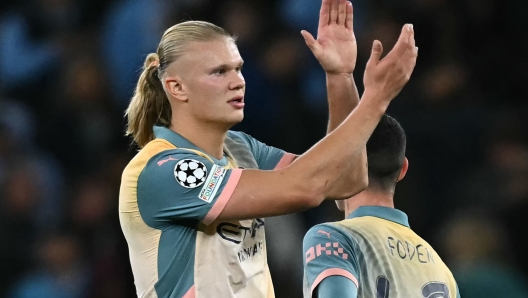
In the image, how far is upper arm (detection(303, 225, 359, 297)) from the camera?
2.50 metres

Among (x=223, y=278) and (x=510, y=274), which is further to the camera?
(x=510, y=274)

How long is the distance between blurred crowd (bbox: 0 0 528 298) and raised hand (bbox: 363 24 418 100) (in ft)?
7.83

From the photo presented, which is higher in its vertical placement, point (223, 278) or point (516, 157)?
point (223, 278)

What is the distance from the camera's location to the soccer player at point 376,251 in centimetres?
253

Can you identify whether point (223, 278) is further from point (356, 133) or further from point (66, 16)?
point (66, 16)

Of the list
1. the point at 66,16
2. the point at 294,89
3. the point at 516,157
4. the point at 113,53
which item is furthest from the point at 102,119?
the point at 516,157

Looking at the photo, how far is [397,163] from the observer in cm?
291

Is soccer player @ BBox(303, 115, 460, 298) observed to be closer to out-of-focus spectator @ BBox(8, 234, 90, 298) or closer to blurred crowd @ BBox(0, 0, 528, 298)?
blurred crowd @ BBox(0, 0, 528, 298)

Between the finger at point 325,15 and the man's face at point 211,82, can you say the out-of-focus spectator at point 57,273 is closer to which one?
the man's face at point 211,82

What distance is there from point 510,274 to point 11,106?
3.02 meters

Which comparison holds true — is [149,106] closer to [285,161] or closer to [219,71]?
[219,71]

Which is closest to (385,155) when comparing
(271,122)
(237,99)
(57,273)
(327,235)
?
(327,235)

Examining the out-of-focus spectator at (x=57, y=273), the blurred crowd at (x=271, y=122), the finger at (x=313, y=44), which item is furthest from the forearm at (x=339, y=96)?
the out-of-focus spectator at (x=57, y=273)

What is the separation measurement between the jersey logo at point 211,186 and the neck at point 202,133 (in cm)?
24
